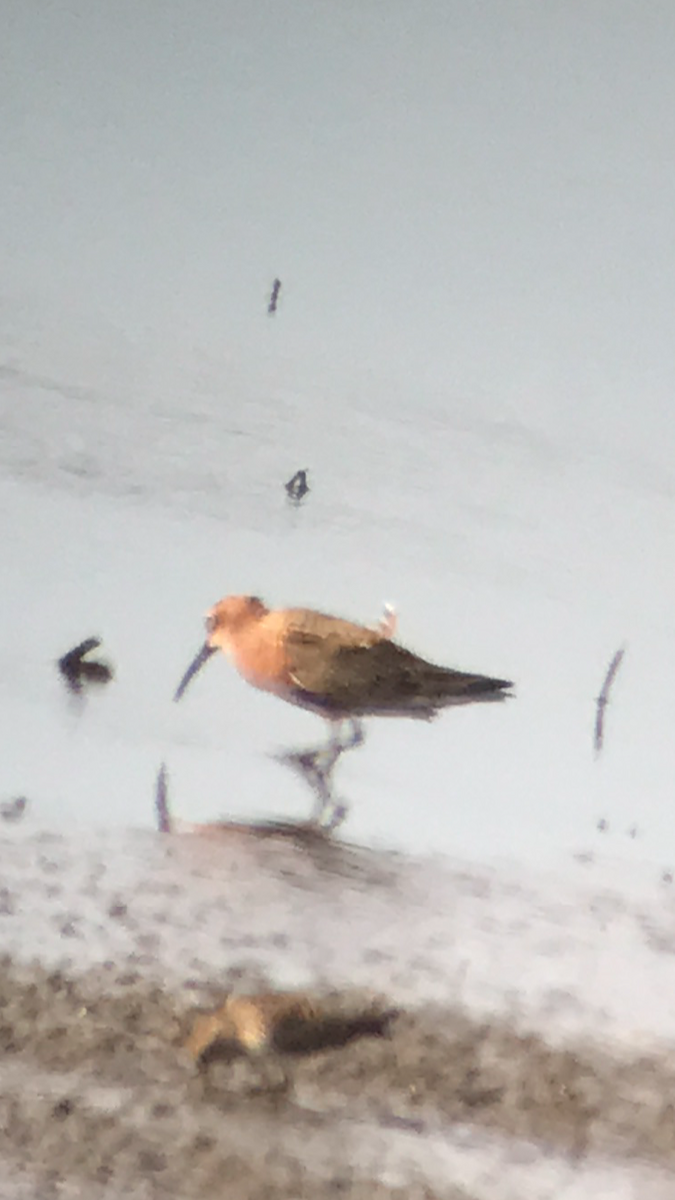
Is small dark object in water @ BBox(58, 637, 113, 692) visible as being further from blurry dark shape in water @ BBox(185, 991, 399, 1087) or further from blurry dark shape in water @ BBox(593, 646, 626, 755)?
blurry dark shape in water @ BBox(593, 646, 626, 755)

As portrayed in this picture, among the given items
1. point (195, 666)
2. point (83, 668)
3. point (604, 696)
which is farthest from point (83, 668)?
point (604, 696)

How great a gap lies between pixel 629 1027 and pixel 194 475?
0.66 m

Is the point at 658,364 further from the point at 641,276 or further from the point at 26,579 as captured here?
the point at 26,579

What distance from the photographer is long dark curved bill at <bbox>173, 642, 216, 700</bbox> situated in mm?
1198

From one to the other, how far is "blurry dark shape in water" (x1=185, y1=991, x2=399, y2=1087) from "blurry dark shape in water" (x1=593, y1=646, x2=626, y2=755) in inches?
12.4

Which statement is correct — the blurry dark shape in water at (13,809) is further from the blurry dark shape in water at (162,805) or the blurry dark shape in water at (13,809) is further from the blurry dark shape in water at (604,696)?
the blurry dark shape in water at (604,696)

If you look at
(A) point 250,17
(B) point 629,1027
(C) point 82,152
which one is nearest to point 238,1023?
(B) point 629,1027

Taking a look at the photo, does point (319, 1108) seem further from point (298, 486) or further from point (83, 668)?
point (298, 486)

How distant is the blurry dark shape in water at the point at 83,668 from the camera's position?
120cm

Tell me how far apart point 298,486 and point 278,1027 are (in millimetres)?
510

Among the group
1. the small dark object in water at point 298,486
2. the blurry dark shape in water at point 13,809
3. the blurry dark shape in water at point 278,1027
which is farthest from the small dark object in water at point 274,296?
the blurry dark shape in water at point 278,1027

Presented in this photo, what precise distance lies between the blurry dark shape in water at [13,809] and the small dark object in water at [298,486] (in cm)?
39

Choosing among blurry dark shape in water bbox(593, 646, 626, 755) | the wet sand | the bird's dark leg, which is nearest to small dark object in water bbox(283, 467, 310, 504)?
the bird's dark leg

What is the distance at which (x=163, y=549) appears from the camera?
1.24 metres
